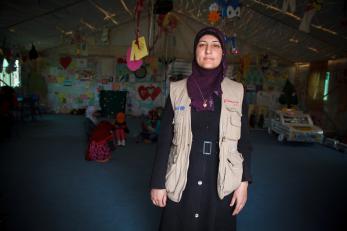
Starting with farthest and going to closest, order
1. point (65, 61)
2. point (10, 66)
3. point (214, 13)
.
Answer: point (65, 61) < point (10, 66) < point (214, 13)

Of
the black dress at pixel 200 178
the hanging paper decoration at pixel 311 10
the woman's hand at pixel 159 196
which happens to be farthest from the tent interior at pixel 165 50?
the woman's hand at pixel 159 196

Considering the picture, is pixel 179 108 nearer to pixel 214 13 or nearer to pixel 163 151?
pixel 163 151

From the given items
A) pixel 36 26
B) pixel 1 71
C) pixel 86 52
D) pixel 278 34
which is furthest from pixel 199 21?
pixel 1 71

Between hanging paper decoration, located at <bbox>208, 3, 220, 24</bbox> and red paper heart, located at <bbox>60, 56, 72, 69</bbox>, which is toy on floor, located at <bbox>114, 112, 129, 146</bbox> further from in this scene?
red paper heart, located at <bbox>60, 56, 72, 69</bbox>

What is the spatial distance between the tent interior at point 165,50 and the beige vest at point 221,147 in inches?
91.8

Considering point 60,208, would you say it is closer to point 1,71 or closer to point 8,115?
point 8,115

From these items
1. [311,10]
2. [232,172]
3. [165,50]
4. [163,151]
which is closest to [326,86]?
[311,10]

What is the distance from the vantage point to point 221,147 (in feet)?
4.35

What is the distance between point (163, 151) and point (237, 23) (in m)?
6.12

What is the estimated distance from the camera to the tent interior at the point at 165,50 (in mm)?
5008

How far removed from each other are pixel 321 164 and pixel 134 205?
3333 mm

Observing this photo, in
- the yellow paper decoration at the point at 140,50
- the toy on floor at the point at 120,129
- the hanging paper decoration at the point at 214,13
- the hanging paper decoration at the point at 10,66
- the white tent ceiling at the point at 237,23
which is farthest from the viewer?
the hanging paper decoration at the point at 10,66

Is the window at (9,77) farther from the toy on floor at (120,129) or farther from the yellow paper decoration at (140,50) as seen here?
the yellow paper decoration at (140,50)

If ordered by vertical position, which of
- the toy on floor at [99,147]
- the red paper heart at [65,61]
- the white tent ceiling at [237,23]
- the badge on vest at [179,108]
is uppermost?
the white tent ceiling at [237,23]
